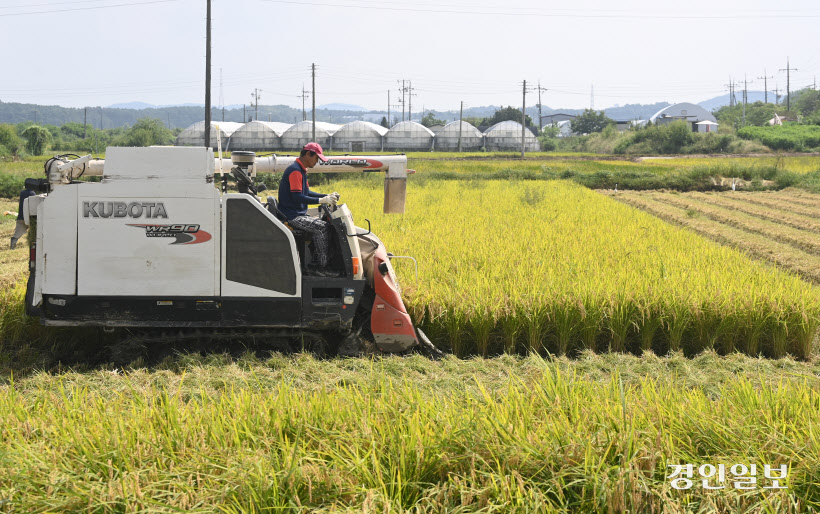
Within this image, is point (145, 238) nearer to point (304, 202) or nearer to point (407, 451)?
point (304, 202)

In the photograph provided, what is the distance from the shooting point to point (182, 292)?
6.55m

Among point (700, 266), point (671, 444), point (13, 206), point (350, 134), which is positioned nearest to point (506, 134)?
point (350, 134)

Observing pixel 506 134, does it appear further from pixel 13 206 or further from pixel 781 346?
pixel 781 346

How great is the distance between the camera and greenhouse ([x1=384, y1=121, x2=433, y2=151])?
7900 centimetres

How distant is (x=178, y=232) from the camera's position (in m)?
6.48

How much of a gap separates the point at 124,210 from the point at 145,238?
12.2 inches

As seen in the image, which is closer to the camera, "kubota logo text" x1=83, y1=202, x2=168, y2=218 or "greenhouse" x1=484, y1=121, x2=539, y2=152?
"kubota logo text" x1=83, y1=202, x2=168, y2=218

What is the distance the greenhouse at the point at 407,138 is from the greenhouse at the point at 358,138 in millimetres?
1021

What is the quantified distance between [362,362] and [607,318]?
2826 millimetres

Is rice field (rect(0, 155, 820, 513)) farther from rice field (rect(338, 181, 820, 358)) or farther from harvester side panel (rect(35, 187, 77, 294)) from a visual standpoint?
harvester side panel (rect(35, 187, 77, 294))

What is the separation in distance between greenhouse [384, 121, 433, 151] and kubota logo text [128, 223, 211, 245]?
239 ft

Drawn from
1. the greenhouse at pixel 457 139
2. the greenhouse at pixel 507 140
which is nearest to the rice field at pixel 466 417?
the greenhouse at pixel 507 140

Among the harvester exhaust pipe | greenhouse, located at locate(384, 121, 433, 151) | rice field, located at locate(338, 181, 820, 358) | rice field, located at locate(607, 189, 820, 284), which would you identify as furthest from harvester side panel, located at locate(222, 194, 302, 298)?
greenhouse, located at locate(384, 121, 433, 151)

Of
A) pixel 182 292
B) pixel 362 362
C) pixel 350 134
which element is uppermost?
pixel 350 134
